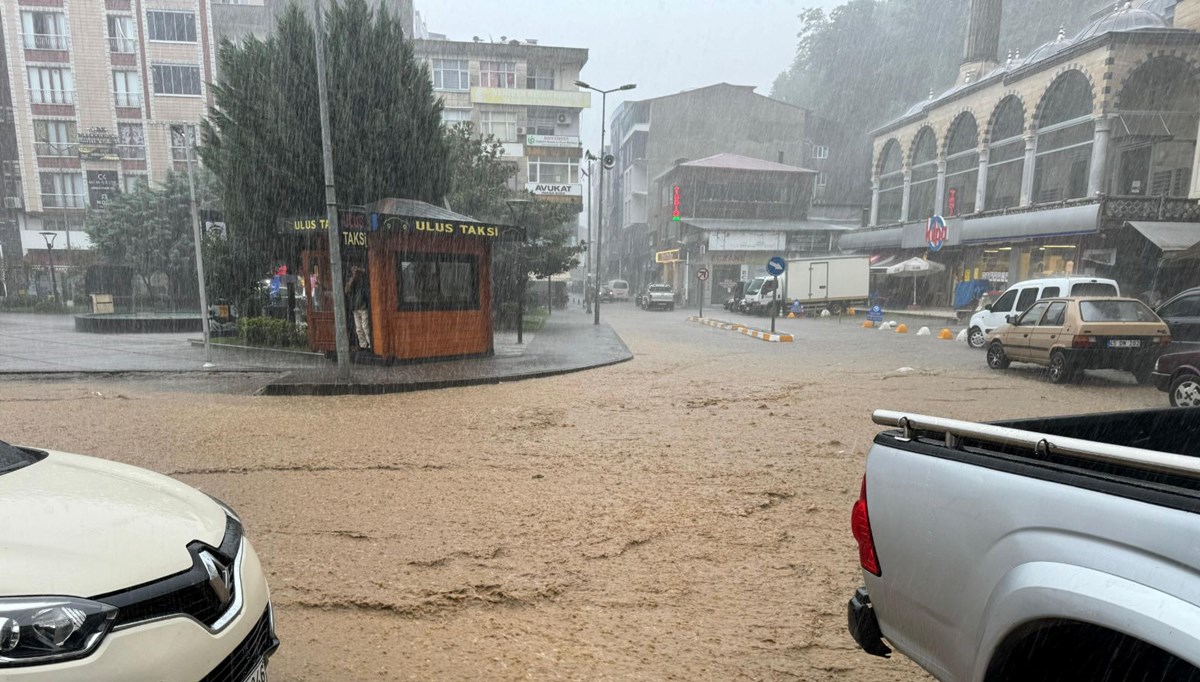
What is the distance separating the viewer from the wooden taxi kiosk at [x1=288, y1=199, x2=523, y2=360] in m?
11.9

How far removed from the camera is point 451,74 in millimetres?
43719

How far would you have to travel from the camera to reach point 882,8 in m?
64.7

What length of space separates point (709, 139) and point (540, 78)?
18.4 metres

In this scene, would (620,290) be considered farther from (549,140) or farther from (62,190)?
(62,190)

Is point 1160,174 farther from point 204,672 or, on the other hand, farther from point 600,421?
point 204,672

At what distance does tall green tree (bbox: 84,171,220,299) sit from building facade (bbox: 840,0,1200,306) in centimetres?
3540

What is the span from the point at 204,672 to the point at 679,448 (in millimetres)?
5195

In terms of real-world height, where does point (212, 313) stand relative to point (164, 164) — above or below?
below

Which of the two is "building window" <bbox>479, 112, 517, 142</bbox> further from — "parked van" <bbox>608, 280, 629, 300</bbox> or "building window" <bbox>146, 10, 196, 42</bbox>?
"building window" <bbox>146, 10, 196, 42</bbox>

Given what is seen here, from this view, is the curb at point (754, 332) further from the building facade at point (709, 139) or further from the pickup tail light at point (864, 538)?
the building facade at point (709, 139)

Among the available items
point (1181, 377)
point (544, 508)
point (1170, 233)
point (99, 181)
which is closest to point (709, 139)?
point (1170, 233)

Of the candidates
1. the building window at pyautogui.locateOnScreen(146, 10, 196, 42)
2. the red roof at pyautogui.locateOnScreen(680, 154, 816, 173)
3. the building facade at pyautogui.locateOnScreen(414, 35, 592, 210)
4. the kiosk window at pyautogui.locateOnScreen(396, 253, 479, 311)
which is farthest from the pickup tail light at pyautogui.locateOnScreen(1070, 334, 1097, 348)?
the building window at pyautogui.locateOnScreen(146, 10, 196, 42)

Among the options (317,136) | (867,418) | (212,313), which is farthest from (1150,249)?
(212,313)

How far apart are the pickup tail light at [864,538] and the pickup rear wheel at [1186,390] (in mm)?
8312
